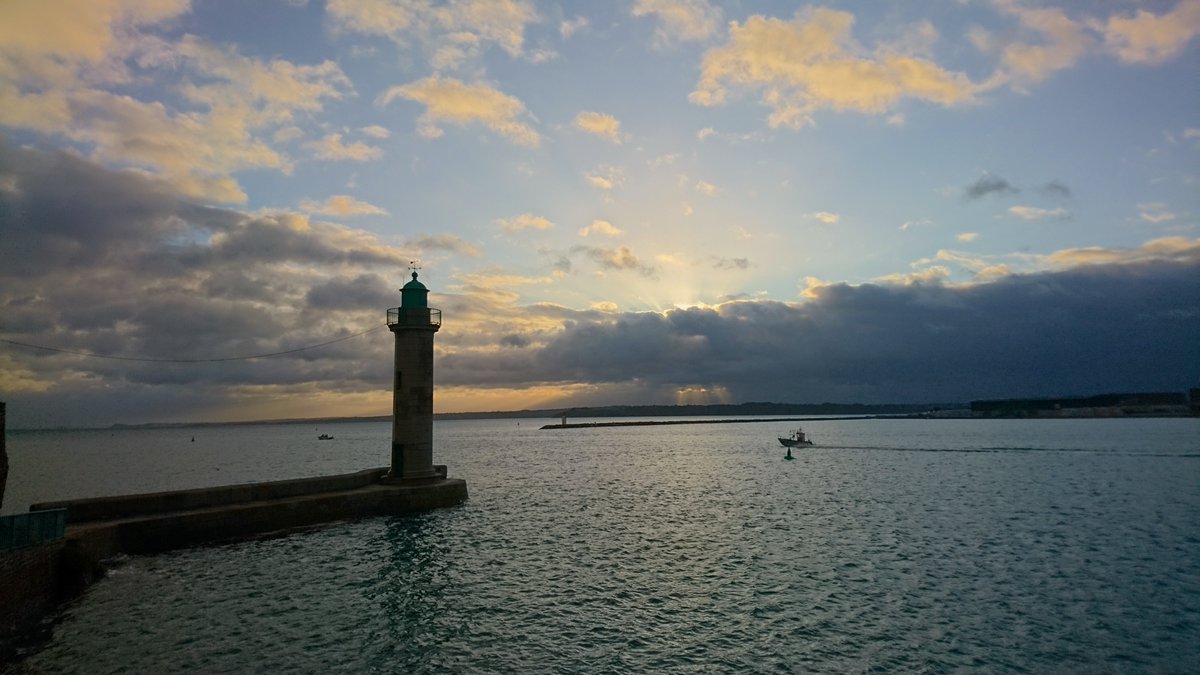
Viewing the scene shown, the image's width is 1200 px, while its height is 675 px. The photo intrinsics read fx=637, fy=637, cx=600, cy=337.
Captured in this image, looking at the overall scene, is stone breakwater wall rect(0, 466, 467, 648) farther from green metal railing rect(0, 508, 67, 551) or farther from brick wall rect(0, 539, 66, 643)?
green metal railing rect(0, 508, 67, 551)

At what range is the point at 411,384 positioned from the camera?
133ft

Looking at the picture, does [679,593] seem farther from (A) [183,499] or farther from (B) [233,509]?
(A) [183,499]

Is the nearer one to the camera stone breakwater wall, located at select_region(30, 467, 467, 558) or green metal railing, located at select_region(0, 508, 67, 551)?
green metal railing, located at select_region(0, 508, 67, 551)

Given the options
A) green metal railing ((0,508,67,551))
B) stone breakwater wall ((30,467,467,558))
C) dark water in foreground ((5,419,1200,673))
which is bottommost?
dark water in foreground ((5,419,1200,673))

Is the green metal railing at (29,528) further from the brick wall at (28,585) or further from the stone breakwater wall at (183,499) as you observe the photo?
the stone breakwater wall at (183,499)

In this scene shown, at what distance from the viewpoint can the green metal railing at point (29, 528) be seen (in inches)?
749

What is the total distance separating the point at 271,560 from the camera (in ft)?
90.8

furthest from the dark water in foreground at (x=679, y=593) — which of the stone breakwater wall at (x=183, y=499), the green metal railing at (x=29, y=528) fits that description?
the stone breakwater wall at (x=183, y=499)

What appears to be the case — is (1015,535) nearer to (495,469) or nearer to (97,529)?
(97,529)

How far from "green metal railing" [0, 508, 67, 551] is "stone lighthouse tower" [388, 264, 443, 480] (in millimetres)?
19267

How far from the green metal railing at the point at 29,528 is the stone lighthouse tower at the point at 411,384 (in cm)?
1927

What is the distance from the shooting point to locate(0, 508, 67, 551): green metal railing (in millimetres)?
19016

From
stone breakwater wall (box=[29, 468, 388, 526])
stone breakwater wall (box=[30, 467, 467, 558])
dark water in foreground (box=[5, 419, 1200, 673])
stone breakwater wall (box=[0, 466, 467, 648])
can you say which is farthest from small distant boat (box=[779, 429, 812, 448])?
stone breakwater wall (box=[29, 468, 388, 526])

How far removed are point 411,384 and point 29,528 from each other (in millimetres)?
21540
